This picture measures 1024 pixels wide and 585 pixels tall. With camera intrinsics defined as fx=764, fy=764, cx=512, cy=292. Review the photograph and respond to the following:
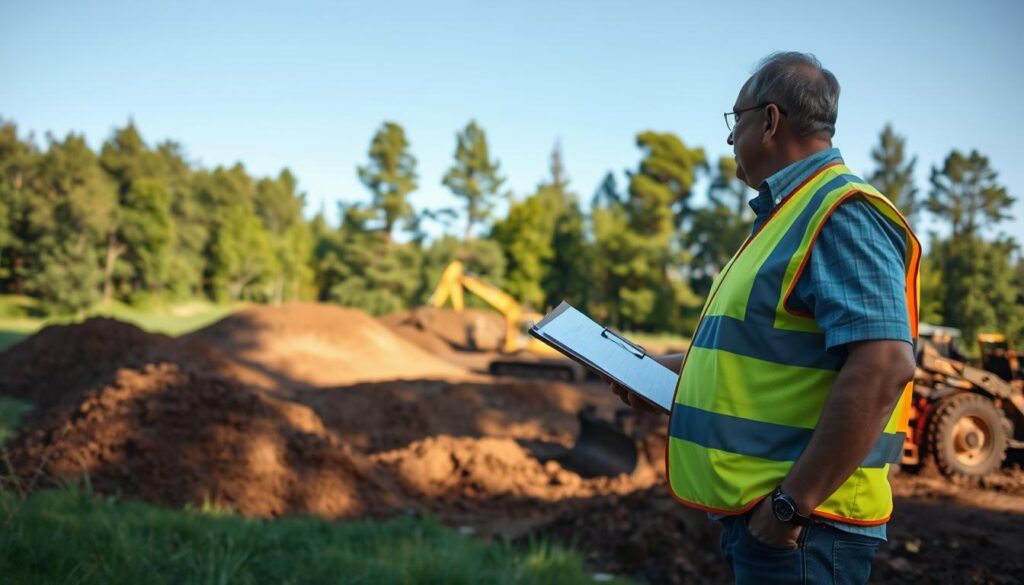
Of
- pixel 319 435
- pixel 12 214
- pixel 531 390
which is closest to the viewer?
pixel 319 435

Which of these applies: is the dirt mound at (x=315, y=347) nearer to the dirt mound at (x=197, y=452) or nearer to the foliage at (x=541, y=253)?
the dirt mound at (x=197, y=452)

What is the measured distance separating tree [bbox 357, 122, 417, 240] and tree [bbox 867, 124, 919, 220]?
33.3 m

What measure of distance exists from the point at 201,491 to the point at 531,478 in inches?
160

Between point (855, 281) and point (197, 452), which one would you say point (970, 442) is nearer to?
point (855, 281)

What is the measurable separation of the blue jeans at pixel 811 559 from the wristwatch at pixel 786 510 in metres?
0.07

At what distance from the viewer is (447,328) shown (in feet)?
95.9

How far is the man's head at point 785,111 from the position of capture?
176cm

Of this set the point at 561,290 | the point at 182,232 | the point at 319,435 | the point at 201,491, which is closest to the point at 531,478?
the point at 319,435

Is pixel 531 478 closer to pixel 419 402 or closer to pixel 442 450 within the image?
pixel 442 450

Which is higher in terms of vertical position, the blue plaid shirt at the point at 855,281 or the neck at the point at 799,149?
the neck at the point at 799,149

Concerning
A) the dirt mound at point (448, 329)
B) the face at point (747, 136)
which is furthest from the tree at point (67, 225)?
the face at point (747, 136)

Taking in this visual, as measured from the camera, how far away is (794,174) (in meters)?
1.80

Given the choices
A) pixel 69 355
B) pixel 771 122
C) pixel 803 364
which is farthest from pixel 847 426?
pixel 69 355

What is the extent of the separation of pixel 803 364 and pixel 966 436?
22.1 ft
